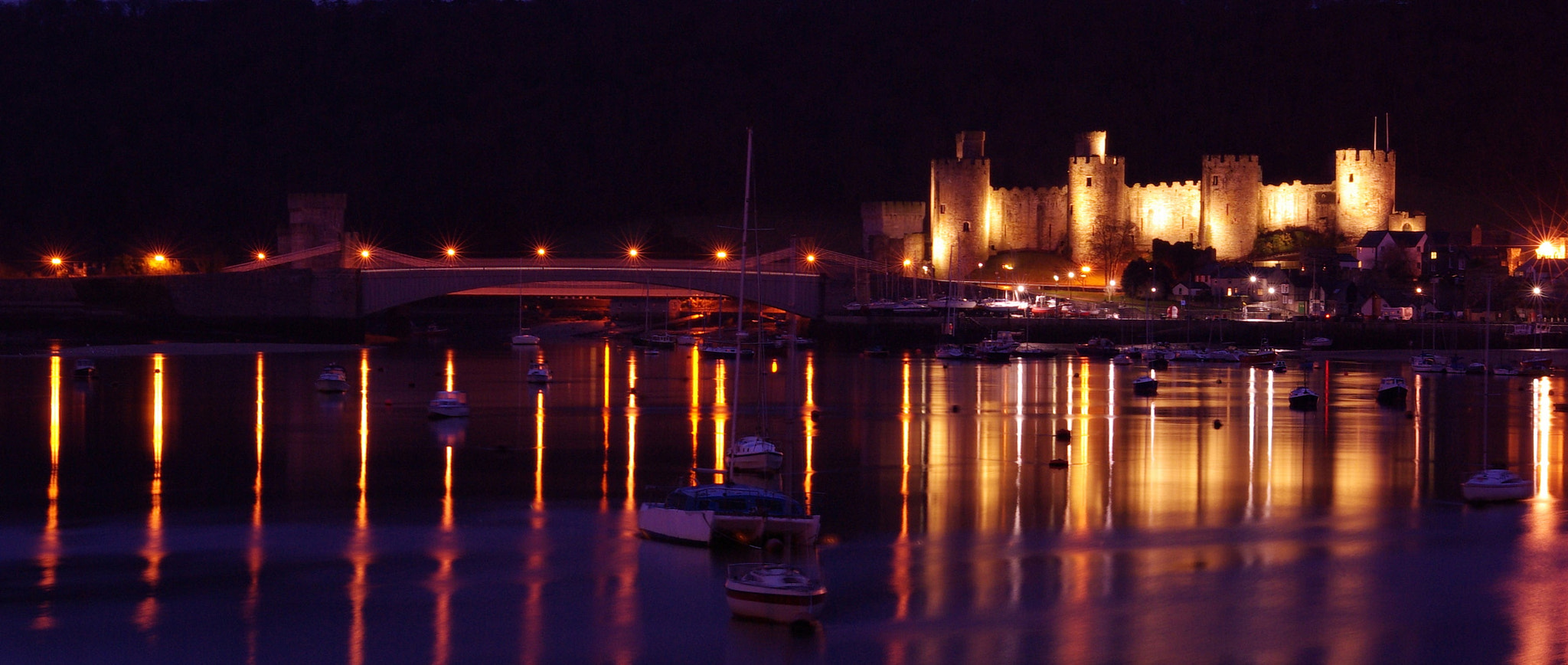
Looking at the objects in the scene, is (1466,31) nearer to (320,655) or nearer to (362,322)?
(362,322)

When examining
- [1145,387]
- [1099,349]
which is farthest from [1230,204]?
[1145,387]

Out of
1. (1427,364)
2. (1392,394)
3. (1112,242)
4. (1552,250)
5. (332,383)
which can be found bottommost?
(1392,394)

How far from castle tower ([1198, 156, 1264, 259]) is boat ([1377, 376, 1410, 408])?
18902mm

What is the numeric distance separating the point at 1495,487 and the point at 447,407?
12587 mm

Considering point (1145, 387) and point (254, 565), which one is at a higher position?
point (1145, 387)

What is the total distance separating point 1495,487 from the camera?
1595 centimetres

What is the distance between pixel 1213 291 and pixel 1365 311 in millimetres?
3654

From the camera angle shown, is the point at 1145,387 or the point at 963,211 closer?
the point at 1145,387

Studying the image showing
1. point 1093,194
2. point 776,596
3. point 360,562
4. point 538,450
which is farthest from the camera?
point 1093,194

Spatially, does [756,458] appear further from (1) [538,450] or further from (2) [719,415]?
(2) [719,415]

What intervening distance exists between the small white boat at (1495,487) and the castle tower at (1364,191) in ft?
98.5

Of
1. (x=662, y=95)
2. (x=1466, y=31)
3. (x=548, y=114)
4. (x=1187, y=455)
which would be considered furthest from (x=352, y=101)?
(x=1187, y=455)

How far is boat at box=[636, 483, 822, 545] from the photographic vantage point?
12.5 metres

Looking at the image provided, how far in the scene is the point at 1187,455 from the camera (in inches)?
751
